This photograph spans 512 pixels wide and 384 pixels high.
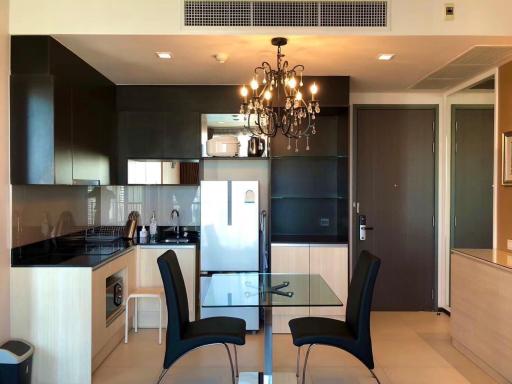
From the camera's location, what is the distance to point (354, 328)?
8.51ft

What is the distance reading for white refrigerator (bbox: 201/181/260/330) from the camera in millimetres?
3889

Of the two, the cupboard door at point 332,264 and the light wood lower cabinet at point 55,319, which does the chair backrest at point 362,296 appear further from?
the light wood lower cabinet at point 55,319

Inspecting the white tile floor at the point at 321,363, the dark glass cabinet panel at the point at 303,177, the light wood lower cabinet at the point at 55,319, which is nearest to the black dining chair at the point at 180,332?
the white tile floor at the point at 321,363

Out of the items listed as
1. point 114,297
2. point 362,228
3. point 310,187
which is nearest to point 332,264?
point 362,228

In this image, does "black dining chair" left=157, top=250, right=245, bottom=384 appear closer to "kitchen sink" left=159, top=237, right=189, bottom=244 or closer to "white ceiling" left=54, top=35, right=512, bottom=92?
"kitchen sink" left=159, top=237, right=189, bottom=244

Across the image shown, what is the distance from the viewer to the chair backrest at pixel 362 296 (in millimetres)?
2453

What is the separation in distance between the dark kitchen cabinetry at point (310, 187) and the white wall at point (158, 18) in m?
1.63

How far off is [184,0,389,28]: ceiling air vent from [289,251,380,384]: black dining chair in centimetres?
163

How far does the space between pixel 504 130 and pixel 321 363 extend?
2485 millimetres

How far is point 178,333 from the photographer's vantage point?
246 centimetres

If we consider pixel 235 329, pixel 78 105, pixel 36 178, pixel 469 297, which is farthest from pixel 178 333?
pixel 469 297

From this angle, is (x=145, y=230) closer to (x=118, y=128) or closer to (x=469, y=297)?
(x=118, y=128)

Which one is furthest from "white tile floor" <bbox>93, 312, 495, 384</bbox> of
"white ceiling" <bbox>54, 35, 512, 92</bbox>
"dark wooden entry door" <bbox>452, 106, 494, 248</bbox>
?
"white ceiling" <bbox>54, 35, 512, 92</bbox>

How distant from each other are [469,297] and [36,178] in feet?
11.1
